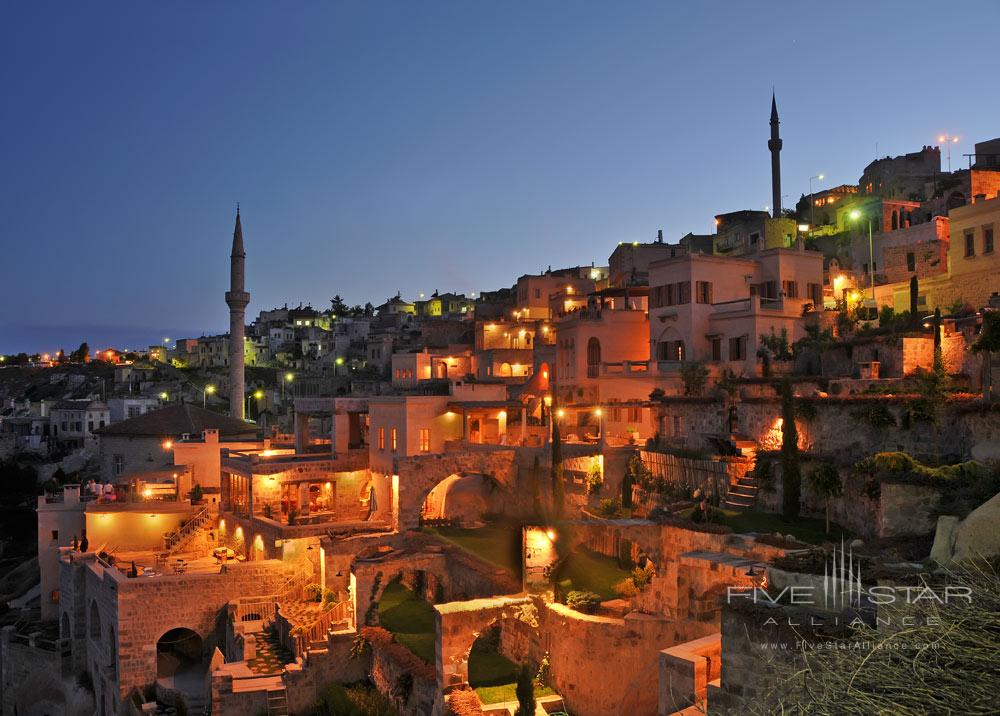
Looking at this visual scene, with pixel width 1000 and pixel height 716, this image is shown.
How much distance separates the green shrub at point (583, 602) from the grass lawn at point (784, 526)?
3.29 meters

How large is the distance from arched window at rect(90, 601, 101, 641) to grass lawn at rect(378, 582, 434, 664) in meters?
12.2

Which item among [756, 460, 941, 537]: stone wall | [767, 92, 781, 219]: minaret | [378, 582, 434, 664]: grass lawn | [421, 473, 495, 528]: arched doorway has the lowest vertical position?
[378, 582, 434, 664]: grass lawn

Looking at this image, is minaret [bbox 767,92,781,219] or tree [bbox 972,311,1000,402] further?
minaret [bbox 767,92,781,219]

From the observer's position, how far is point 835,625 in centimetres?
875

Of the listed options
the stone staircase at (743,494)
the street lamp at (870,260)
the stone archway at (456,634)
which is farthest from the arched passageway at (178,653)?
the street lamp at (870,260)

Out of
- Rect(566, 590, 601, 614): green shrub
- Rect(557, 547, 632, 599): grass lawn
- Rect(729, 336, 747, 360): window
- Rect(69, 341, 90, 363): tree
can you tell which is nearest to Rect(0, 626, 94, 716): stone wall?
Rect(557, 547, 632, 599): grass lawn

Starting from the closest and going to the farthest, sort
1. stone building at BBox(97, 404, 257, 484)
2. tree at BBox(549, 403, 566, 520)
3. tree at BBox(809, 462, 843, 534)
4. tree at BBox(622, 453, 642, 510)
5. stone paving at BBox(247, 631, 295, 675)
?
tree at BBox(809, 462, 843, 534), stone paving at BBox(247, 631, 295, 675), tree at BBox(622, 453, 642, 510), tree at BBox(549, 403, 566, 520), stone building at BBox(97, 404, 257, 484)

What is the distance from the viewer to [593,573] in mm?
21766

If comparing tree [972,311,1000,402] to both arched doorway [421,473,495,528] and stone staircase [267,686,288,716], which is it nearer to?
arched doorway [421,473,495,528]

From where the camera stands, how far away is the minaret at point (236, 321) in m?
55.0

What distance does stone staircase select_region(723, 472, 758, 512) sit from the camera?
21.4 meters

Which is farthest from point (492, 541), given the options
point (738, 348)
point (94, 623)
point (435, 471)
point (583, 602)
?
point (94, 623)

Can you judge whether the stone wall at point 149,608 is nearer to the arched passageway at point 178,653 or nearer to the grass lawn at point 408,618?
Answer: the arched passageway at point 178,653

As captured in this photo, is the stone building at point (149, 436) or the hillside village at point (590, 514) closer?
the hillside village at point (590, 514)
